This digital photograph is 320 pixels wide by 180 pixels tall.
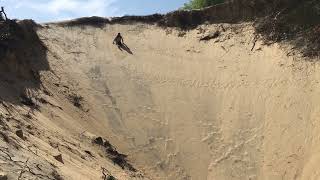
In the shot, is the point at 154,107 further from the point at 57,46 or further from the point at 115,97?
the point at 57,46

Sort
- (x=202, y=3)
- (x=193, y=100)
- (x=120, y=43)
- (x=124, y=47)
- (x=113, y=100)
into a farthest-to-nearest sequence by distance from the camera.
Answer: (x=202, y=3)
(x=120, y=43)
(x=124, y=47)
(x=193, y=100)
(x=113, y=100)

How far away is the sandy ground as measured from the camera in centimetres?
1812

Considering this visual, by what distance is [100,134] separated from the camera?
18812 millimetres

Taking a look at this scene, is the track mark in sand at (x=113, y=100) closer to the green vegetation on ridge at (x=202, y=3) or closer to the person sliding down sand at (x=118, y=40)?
the person sliding down sand at (x=118, y=40)

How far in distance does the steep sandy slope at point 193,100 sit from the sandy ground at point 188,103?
36mm

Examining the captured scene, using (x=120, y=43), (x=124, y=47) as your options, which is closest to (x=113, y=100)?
(x=124, y=47)

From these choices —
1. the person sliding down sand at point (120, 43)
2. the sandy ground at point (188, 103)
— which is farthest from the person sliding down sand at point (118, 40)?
the sandy ground at point (188, 103)

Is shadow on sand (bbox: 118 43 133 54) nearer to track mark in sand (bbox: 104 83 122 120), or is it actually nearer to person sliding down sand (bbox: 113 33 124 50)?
person sliding down sand (bbox: 113 33 124 50)

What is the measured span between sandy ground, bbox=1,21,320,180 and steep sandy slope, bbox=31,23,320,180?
36 mm

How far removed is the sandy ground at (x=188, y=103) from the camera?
18125mm

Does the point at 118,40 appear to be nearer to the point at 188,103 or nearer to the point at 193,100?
the point at 193,100

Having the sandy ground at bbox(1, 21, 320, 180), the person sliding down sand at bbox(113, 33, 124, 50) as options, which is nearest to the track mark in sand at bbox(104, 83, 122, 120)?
the sandy ground at bbox(1, 21, 320, 180)

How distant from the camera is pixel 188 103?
21094 millimetres

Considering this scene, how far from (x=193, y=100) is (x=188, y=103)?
34 cm
